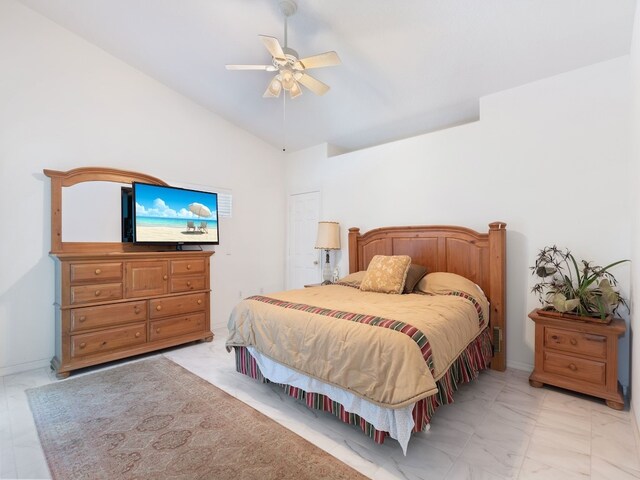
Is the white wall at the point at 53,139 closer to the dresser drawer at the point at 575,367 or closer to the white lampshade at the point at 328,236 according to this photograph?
the white lampshade at the point at 328,236

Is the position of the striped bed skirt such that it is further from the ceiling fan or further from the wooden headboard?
the ceiling fan

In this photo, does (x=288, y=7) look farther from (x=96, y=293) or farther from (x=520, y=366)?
(x=520, y=366)

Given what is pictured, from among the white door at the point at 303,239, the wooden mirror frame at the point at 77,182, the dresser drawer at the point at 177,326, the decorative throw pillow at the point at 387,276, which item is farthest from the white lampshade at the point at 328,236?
the wooden mirror frame at the point at 77,182

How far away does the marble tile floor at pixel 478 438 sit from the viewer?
1694mm

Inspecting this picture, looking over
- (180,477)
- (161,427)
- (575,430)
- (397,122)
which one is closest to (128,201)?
(161,427)

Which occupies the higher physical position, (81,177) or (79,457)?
(81,177)

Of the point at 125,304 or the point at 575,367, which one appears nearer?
the point at 575,367

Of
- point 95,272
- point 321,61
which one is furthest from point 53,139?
point 321,61

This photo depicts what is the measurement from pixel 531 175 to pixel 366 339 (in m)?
2.43

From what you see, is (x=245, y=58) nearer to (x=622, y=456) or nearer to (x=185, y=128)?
(x=185, y=128)

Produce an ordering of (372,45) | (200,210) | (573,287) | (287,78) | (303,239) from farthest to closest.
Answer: (303,239), (200,210), (372,45), (573,287), (287,78)

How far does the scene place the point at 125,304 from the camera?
3.24 m

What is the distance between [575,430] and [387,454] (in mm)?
1286

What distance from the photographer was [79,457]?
1.80m
